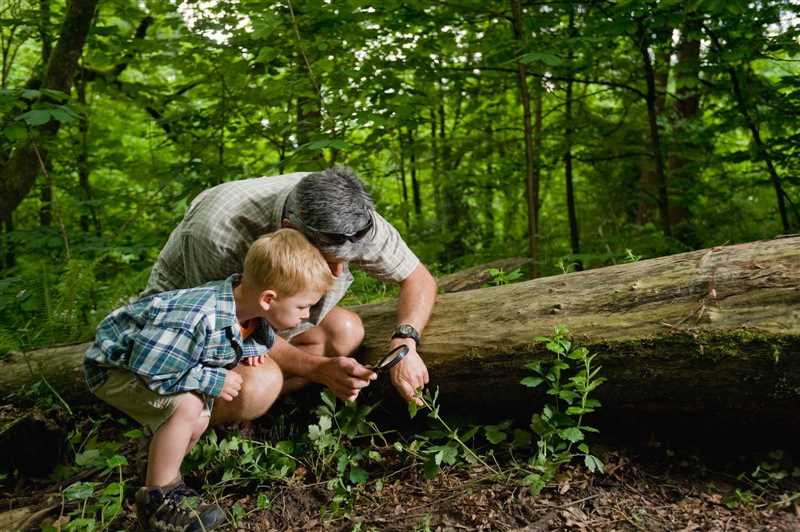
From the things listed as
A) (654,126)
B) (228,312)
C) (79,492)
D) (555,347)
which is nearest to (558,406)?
(555,347)

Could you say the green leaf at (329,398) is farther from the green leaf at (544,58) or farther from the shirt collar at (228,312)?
the green leaf at (544,58)

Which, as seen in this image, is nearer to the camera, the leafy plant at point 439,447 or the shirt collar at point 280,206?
the leafy plant at point 439,447

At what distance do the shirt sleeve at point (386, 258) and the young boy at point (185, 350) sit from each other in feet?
1.28

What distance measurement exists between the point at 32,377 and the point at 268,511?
1.98 m

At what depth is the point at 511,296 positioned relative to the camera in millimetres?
2752

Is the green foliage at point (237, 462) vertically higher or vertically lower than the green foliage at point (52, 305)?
lower

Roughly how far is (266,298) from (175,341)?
1.21 feet

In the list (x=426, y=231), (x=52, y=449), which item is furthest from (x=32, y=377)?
(x=426, y=231)

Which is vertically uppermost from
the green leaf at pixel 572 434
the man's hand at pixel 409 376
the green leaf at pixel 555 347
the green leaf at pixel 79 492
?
the green leaf at pixel 555 347

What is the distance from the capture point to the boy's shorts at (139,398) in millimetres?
2254

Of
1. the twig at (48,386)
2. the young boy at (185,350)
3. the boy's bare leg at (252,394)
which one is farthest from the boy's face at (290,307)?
the twig at (48,386)

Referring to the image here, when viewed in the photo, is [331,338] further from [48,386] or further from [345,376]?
[48,386]

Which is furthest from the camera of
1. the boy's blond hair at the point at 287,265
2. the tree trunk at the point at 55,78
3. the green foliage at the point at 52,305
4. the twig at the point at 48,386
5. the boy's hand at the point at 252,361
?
the tree trunk at the point at 55,78

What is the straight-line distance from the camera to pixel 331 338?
9.51 feet
